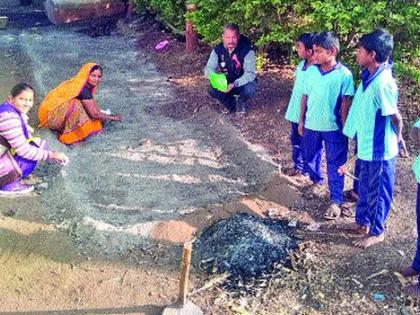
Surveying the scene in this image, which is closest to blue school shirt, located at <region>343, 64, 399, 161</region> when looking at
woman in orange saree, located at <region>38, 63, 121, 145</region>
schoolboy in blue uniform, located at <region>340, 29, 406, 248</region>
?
schoolboy in blue uniform, located at <region>340, 29, 406, 248</region>

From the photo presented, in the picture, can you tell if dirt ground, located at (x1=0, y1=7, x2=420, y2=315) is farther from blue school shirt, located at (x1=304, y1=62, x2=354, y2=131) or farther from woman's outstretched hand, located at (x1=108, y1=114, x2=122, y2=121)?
woman's outstretched hand, located at (x1=108, y1=114, x2=122, y2=121)

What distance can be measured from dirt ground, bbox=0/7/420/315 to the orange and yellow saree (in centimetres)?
83

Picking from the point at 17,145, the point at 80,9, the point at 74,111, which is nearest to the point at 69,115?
the point at 74,111

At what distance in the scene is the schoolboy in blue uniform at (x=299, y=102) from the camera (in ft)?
18.5

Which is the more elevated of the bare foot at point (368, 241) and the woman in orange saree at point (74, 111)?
the woman in orange saree at point (74, 111)

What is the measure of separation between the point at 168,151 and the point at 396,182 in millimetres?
2612

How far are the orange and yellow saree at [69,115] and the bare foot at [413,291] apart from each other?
428 cm

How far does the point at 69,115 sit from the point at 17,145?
4.16ft

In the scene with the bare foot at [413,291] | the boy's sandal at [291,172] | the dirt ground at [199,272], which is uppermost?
the boy's sandal at [291,172]

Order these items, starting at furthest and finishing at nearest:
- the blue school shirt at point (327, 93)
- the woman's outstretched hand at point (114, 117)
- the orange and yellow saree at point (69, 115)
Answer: the woman's outstretched hand at point (114, 117) < the orange and yellow saree at point (69, 115) < the blue school shirt at point (327, 93)

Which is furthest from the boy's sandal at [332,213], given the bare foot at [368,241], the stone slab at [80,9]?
the stone slab at [80,9]

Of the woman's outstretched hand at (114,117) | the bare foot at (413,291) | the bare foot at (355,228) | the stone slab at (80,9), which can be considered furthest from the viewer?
the stone slab at (80,9)

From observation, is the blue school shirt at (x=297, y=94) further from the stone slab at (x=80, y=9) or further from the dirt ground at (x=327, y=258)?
the stone slab at (x=80, y=9)

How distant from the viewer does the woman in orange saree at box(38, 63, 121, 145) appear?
7.05m
